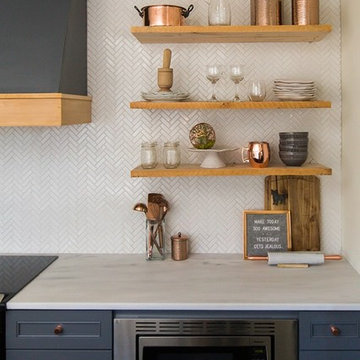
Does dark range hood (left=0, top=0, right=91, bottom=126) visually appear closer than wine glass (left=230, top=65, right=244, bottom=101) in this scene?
Yes

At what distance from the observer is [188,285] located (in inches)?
93.1

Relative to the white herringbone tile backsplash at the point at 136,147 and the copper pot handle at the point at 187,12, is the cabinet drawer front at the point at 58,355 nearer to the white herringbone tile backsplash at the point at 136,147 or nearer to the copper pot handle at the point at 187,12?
the white herringbone tile backsplash at the point at 136,147

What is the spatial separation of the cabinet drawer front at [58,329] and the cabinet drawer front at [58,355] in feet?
0.05

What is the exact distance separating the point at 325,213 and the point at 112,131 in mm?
1102

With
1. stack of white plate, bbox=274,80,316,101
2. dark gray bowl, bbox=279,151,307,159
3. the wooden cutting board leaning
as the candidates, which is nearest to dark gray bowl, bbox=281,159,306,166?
dark gray bowl, bbox=279,151,307,159

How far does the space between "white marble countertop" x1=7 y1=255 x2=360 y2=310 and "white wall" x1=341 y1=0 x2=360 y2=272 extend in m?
0.15

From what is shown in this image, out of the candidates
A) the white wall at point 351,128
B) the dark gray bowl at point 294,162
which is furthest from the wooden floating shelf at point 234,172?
the white wall at point 351,128

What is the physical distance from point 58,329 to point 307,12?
5.51 ft

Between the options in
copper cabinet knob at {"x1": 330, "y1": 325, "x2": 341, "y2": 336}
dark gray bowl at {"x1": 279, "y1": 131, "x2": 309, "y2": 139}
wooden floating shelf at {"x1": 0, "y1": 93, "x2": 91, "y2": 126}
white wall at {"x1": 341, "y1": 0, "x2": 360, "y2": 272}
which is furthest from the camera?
dark gray bowl at {"x1": 279, "y1": 131, "x2": 309, "y2": 139}

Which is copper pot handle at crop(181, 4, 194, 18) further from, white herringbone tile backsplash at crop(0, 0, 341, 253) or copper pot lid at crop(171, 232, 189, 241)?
copper pot lid at crop(171, 232, 189, 241)

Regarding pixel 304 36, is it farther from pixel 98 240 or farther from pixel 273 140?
pixel 98 240

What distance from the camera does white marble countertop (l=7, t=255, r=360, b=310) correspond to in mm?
2154

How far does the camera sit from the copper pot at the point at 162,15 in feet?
8.45

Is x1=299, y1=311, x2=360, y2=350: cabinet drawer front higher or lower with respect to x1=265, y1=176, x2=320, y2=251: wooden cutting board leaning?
lower
